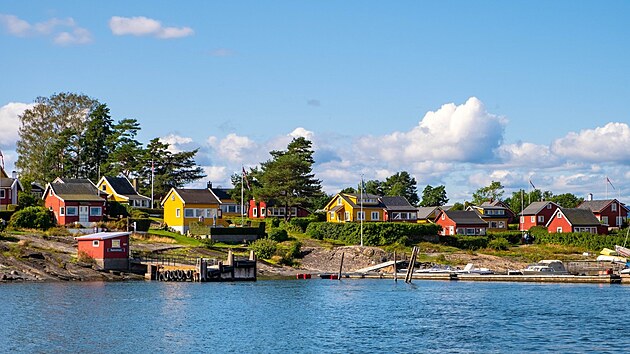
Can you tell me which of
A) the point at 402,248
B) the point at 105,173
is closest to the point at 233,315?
the point at 402,248

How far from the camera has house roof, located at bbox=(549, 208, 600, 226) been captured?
133875 millimetres

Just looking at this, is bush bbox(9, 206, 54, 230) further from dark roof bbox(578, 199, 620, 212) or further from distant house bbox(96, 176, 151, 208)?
dark roof bbox(578, 199, 620, 212)

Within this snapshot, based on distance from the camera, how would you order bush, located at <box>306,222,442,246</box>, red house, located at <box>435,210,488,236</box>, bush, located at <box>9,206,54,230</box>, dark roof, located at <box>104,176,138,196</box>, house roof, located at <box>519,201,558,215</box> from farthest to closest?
1. house roof, located at <box>519,201,558,215</box>
2. dark roof, located at <box>104,176,138,196</box>
3. red house, located at <box>435,210,488,236</box>
4. bush, located at <box>306,222,442,246</box>
5. bush, located at <box>9,206,54,230</box>

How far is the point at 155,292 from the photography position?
78.9 metres

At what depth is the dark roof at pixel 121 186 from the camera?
135m

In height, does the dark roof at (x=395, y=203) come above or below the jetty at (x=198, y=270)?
above

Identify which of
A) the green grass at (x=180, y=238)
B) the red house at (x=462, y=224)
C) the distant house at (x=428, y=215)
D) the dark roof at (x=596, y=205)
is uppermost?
the dark roof at (x=596, y=205)

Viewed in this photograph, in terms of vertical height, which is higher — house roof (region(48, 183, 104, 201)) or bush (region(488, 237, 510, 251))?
house roof (region(48, 183, 104, 201))

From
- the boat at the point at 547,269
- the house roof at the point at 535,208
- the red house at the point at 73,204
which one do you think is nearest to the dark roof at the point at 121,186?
the red house at the point at 73,204

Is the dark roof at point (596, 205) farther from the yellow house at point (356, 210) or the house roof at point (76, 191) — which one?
the house roof at point (76, 191)

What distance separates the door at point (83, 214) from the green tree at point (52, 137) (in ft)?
135

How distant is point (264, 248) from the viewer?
104500 mm

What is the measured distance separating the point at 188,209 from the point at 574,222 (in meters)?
58.3

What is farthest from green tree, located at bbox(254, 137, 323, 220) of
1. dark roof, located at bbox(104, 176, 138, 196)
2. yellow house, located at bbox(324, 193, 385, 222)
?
dark roof, located at bbox(104, 176, 138, 196)
